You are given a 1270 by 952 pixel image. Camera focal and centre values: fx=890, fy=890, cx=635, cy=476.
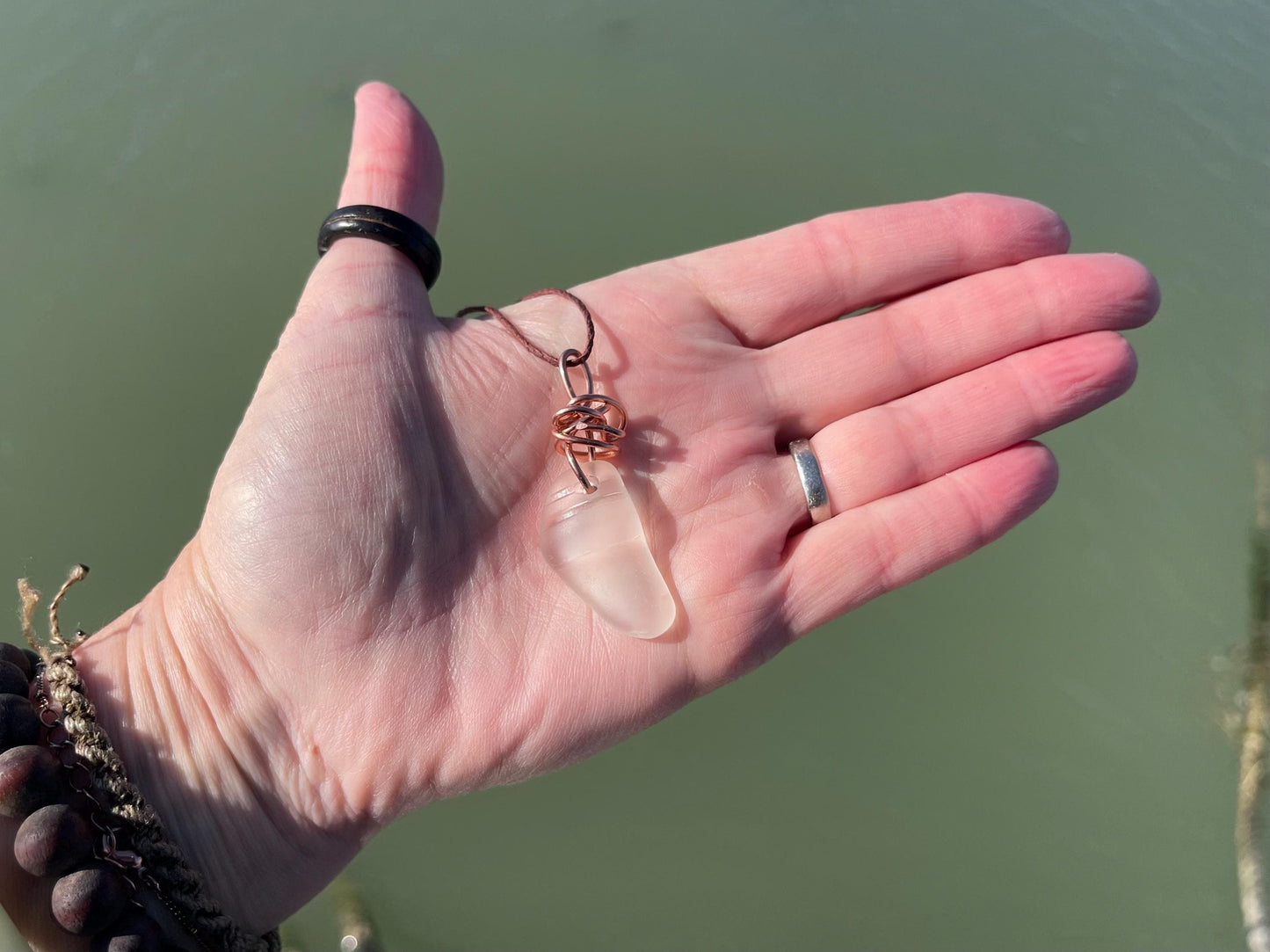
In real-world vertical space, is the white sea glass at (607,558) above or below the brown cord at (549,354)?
below

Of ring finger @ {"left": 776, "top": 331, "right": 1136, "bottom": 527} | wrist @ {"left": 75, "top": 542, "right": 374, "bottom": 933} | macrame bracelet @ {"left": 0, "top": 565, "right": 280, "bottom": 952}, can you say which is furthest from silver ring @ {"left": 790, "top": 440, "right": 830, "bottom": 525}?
macrame bracelet @ {"left": 0, "top": 565, "right": 280, "bottom": 952}

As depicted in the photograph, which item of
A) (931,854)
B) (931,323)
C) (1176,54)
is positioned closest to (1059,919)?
(931,854)

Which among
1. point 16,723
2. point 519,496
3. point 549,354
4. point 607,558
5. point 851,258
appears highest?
point 851,258

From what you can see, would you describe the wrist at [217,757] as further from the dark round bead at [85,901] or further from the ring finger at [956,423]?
the ring finger at [956,423]

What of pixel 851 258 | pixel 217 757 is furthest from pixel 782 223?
pixel 217 757

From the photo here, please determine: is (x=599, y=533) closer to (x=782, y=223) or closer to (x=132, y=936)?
(x=132, y=936)

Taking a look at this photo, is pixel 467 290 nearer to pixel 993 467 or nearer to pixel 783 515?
pixel 783 515

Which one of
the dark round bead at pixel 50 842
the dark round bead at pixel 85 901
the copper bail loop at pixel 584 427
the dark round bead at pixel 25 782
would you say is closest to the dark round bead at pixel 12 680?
the dark round bead at pixel 25 782
